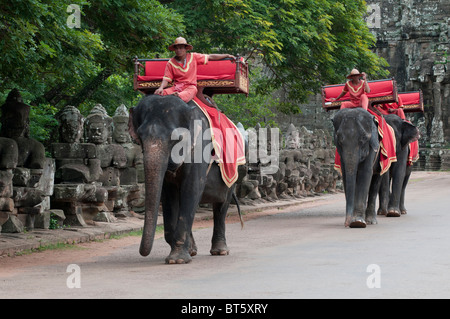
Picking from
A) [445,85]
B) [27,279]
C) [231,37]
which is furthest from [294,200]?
[445,85]

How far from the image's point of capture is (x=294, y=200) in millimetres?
25203

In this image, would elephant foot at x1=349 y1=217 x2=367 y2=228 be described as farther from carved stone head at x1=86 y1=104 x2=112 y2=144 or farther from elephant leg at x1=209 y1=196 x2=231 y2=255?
carved stone head at x1=86 y1=104 x2=112 y2=144

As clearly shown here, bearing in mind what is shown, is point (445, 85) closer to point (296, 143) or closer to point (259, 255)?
point (296, 143)

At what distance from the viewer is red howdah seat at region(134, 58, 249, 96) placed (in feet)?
37.7

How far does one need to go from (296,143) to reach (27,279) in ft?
60.3

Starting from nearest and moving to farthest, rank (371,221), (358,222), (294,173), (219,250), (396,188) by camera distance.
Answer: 1. (219,250)
2. (358,222)
3. (371,221)
4. (396,188)
5. (294,173)

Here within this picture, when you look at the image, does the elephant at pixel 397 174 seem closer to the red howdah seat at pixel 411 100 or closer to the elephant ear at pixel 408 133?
the elephant ear at pixel 408 133

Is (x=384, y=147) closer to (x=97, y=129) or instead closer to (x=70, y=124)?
(x=97, y=129)

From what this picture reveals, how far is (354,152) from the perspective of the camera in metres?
15.4

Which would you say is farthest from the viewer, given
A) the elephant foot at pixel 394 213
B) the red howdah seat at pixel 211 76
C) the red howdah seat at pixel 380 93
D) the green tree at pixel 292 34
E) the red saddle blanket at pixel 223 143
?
the green tree at pixel 292 34

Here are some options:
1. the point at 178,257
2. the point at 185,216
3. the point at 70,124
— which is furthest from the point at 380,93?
the point at 178,257

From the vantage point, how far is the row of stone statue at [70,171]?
1270 centimetres

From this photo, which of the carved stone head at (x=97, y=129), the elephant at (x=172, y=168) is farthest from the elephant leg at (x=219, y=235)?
the carved stone head at (x=97, y=129)

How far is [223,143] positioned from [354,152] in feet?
16.5
